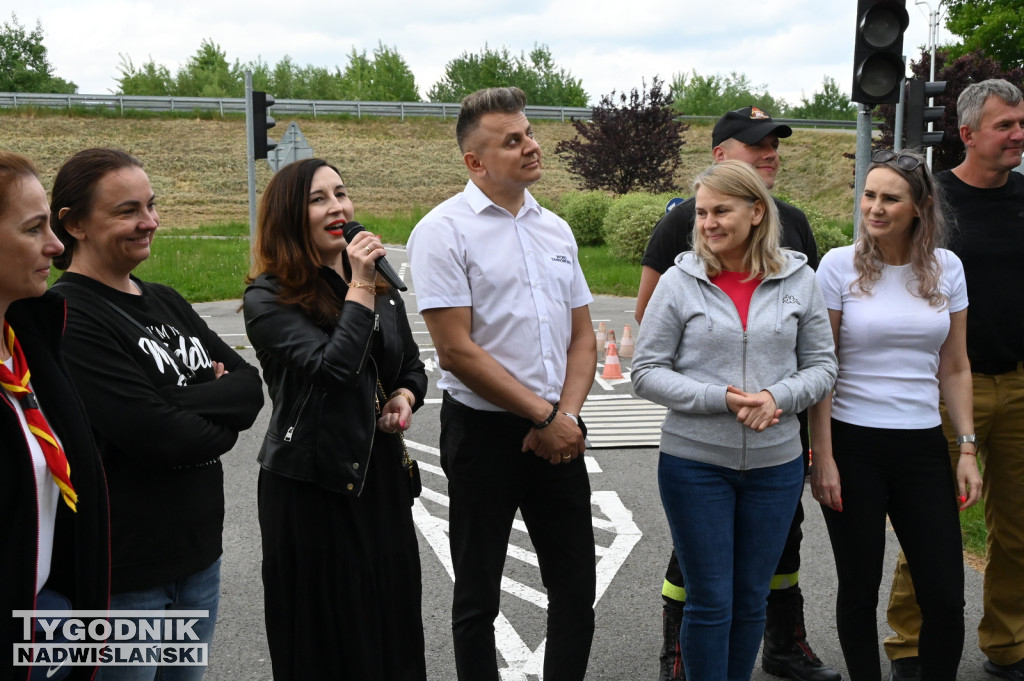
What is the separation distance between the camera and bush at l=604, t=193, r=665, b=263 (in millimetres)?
21328

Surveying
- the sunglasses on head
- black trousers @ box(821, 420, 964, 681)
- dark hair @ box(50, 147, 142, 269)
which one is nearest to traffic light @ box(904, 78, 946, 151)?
the sunglasses on head

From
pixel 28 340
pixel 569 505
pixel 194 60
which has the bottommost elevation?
pixel 569 505

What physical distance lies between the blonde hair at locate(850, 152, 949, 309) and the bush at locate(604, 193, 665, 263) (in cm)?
1711

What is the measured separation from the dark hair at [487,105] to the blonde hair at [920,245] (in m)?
1.41

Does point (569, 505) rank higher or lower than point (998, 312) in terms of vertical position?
lower

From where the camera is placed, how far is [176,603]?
271 centimetres

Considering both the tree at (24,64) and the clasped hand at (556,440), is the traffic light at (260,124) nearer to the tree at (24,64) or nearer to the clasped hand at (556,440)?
the clasped hand at (556,440)

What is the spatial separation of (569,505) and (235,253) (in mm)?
22848

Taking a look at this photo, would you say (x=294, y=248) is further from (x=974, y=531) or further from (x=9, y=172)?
(x=974, y=531)

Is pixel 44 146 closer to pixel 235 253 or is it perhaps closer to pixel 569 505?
pixel 235 253

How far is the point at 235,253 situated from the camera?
2483cm

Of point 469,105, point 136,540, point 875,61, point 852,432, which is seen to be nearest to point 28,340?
point 136,540

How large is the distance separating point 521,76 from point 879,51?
74624mm

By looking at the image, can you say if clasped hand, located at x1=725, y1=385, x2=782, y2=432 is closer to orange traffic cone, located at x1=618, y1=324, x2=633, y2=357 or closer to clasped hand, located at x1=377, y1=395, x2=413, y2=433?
clasped hand, located at x1=377, y1=395, x2=413, y2=433
